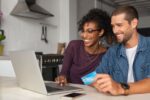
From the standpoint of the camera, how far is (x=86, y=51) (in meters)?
2.02

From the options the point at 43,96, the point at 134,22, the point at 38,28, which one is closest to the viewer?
the point at 43,96

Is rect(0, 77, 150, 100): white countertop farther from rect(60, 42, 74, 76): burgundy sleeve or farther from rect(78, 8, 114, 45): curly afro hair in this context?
rect(78, 8, 114, 45): curly afro hair

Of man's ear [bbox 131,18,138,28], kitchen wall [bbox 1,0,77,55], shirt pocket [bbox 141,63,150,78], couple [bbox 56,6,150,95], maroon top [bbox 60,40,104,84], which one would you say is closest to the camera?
couple [bbox 56,6,150,95]

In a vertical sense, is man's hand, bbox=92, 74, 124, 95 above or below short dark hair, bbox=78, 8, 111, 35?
below

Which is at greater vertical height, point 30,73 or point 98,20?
point 98,20

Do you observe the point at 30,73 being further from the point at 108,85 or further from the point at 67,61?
the point at 67,61

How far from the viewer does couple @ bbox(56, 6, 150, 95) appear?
1.22 m

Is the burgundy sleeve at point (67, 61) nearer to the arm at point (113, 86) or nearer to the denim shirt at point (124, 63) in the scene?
the denim shirt at point (124, 63)

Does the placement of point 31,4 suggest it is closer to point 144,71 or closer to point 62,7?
point 62,7

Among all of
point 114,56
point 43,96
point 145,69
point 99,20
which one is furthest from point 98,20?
point 43,96

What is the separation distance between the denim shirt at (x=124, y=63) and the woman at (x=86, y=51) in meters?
0.28

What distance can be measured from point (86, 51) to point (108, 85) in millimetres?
863

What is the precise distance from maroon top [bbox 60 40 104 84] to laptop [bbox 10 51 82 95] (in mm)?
606

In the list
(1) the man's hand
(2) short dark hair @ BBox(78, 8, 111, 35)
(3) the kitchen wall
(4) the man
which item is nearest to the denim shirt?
(4) the man
